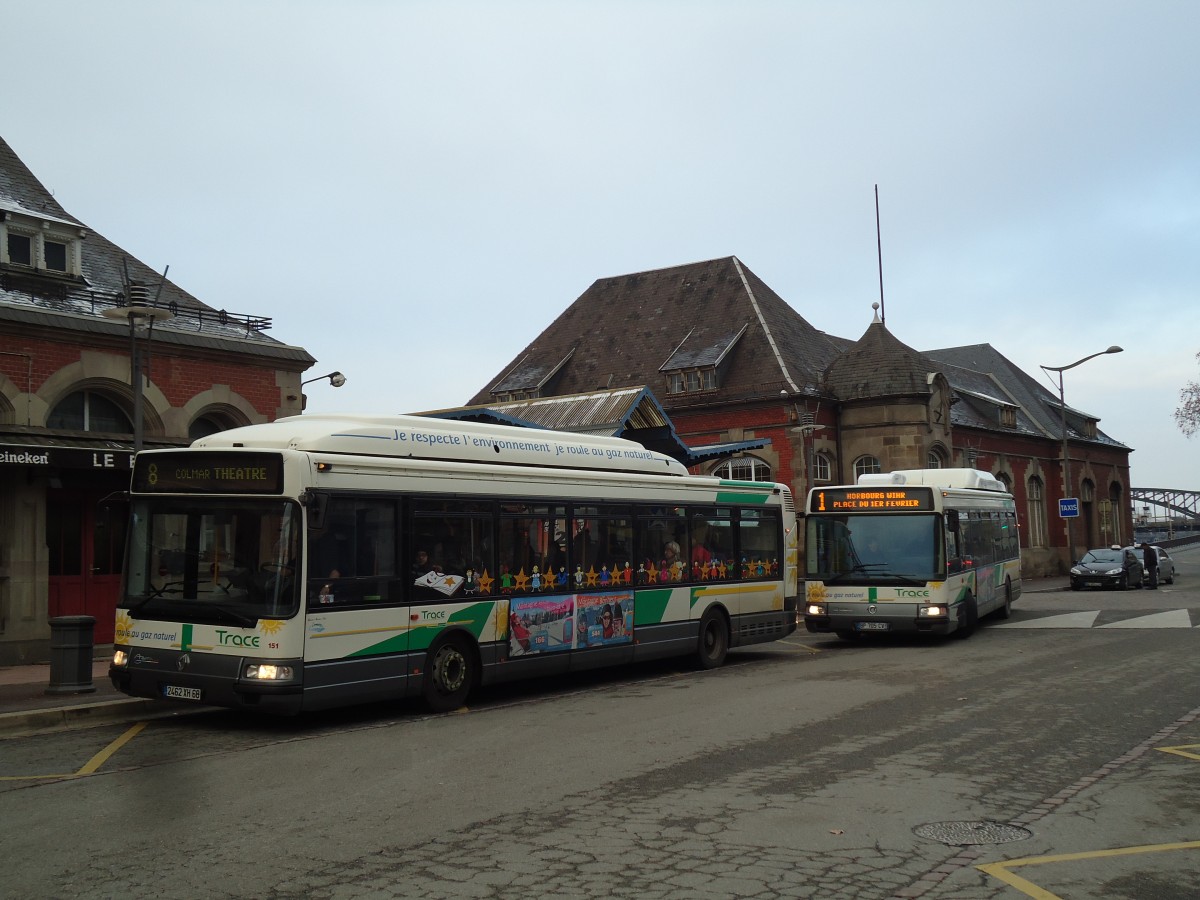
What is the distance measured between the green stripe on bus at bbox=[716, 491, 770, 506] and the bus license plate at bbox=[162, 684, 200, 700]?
873cm

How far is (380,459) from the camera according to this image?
480 inches

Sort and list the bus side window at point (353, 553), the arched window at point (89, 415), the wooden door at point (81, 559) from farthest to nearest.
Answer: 1. the arched window at point (89, 415)
2. the wooden door at point (81, 559)
3. the bus side window at point (353, 553)

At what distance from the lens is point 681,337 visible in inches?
1817

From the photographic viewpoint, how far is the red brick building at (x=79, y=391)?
17.9 m

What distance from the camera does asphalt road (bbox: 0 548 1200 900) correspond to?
19.8ft

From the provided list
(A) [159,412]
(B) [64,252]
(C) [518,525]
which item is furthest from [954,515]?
(B) [64,252]

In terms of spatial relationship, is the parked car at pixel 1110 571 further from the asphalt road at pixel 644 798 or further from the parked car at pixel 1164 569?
the asphalt road at pixel 644 798

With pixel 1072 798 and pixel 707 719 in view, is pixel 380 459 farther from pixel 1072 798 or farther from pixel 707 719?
pixel 1072 798

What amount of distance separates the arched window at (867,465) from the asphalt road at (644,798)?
28.6 m

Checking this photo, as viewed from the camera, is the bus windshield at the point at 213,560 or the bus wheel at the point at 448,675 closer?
the bus windshield at the point at 213,560

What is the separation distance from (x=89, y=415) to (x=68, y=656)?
6.93 metres

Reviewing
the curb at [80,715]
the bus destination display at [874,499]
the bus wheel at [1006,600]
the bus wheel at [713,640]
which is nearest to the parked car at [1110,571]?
the bus wheel at [1006,600]

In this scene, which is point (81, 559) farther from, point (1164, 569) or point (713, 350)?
point (1164, 569)

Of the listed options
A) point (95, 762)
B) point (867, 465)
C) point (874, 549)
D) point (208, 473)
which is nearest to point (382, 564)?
point (208, 473)
